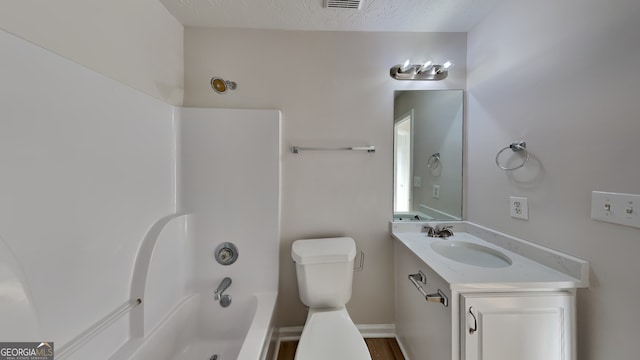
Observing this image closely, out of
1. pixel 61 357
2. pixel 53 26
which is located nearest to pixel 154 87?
pixel 53 26

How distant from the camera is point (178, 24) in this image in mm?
1521

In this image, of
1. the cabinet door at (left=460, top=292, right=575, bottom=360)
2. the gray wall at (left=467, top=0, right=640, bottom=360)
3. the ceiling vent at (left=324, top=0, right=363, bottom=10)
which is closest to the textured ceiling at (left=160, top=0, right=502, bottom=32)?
the ceiling vent at (left=324, top=0, right=363, bottom=10)

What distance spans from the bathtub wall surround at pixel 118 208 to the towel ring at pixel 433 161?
3.79 ft

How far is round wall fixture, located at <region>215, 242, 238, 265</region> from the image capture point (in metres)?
1.54

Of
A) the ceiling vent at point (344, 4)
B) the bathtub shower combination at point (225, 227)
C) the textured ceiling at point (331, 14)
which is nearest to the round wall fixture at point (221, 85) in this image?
the bathtub shower combination at point (225, 227)

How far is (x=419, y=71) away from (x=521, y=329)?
5.16ft

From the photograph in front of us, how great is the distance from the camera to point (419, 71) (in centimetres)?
158

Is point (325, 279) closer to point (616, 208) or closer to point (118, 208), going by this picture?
point (118, 208)

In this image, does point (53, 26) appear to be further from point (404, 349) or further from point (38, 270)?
point (404, 349)

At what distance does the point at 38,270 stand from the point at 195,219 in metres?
0.79

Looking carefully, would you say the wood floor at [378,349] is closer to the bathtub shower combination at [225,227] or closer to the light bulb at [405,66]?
the bathtub shower combination at [225,227]

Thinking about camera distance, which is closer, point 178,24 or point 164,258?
point 164,258

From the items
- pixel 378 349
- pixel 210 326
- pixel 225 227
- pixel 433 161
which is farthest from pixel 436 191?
pixel 210 326

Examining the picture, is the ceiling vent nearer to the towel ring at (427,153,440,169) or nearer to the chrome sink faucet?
the towel ring at (427,153,440,169)
